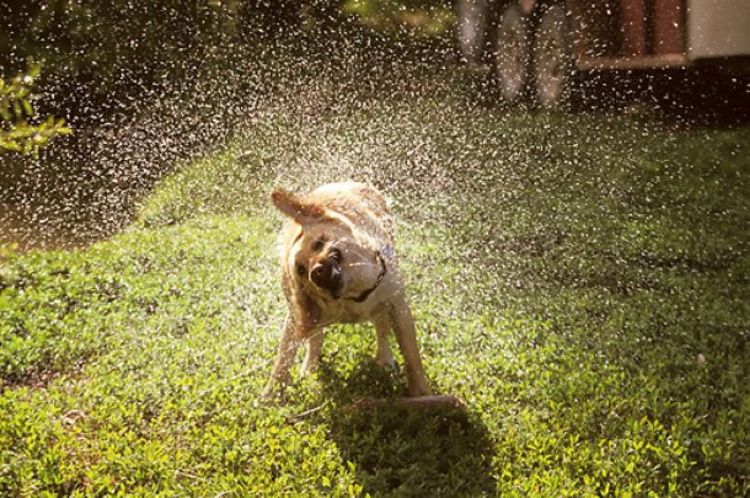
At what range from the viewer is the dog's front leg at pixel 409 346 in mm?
3871

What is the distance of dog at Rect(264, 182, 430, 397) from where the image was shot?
11.0ft

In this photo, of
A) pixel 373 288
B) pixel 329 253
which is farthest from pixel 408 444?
pixel 329 253

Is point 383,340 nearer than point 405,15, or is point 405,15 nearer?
point 383,340

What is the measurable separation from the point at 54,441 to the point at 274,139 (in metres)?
7.09

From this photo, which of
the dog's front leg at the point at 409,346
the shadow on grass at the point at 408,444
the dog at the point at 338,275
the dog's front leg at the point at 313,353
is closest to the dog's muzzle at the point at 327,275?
the dog at the point at 338,275

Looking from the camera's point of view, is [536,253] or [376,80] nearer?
[536,253]

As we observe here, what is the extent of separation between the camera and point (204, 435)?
3701 mm

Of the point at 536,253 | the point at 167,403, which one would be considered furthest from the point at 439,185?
the point at 167,403

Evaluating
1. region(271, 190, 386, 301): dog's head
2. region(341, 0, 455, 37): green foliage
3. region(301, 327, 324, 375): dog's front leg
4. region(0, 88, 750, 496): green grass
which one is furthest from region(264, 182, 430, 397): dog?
region(341, 0, 455, 37): green foliage

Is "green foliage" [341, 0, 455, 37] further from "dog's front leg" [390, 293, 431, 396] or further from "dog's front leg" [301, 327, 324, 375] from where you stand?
"dog's front leg" [390, 293, 431, 396]

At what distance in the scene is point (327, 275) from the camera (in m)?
3.24

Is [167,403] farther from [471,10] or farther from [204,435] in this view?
[471,10]

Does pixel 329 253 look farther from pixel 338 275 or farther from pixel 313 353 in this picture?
pixel 313 353

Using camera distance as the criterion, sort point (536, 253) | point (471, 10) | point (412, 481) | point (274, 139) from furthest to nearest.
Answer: point (471, 10) → point (274, 139) → point (536, 253) → point (412, 481)
